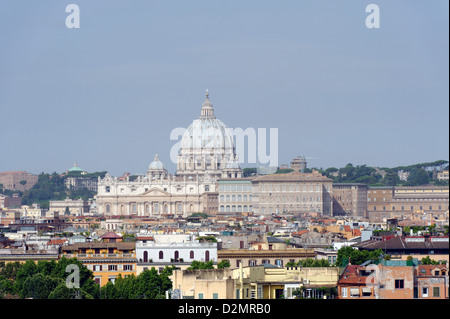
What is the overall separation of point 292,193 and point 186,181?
2083cm

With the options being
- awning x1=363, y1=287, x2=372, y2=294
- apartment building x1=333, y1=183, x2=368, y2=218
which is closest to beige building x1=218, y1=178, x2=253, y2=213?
apartment building x1=333, y1=183, x2=368, y2=218

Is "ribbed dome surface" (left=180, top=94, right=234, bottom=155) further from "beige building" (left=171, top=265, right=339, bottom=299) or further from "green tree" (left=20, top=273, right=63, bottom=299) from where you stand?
"beige building" (left=171, top=265, right=339, bottom=299)

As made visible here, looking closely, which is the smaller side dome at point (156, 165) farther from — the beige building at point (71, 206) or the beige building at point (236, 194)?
the beige building at point (236, 194)

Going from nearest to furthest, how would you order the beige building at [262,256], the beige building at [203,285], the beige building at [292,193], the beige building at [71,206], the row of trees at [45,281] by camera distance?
1. the beige building at [203,285]
2. the row of trees at [45,281]
3. the beige building at [262,256]
4. the beige building at [292,193]
5. the beige building at [71,206]

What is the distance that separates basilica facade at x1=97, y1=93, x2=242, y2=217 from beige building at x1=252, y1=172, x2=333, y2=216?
800 centimetres

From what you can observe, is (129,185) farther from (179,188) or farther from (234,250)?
(234,250)

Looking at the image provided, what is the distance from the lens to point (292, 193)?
153125 mm

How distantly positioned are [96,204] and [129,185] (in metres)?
5.16

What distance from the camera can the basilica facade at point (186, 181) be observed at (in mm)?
165250

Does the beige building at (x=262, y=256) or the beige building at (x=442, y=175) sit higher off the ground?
the beige building at (x=442, y=175)

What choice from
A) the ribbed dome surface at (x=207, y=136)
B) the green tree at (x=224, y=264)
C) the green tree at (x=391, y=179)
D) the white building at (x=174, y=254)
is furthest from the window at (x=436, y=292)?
the ribbed dome surface at (x=207, y=136)

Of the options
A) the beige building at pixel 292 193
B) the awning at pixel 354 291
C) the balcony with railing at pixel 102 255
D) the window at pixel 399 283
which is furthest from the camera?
the beige building at pixel 292 193

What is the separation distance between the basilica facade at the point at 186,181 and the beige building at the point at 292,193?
8.00m

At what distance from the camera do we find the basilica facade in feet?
542
